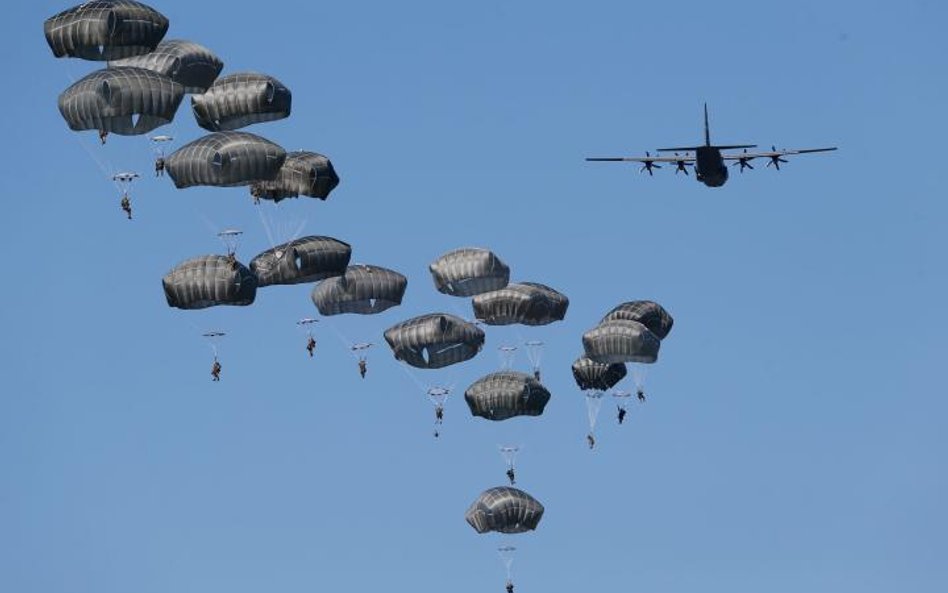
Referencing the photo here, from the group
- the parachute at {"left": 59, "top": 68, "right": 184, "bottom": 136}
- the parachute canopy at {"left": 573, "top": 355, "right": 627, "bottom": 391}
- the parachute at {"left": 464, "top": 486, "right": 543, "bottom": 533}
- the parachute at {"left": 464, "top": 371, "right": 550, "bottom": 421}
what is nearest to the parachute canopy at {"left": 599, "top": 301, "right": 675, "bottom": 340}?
the parachute canopy at {"left": 573, "top": 355, "right": 627, "bottom": 391}

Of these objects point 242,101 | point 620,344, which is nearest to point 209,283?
point 242,101

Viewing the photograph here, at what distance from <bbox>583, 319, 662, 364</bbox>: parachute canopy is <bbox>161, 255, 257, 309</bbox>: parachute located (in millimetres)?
17560

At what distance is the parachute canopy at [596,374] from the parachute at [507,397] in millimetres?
5200

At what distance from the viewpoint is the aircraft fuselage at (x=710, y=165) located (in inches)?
5404

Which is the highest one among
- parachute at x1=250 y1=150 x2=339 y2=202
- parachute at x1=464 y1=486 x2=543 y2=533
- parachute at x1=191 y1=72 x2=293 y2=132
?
parachute at x1=191 y1=72 x2=293 y2=132

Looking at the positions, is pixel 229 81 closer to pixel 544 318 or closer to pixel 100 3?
pixel 100 3

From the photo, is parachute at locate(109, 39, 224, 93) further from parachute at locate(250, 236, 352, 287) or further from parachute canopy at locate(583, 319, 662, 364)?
parachute canopy at locate(583, 319, 662, 364)

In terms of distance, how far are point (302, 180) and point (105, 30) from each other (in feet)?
41.9

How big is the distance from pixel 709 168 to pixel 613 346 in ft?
107

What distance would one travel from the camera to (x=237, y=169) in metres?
96.9

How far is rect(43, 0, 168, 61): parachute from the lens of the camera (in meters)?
96.1

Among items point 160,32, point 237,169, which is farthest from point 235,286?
point 160,32

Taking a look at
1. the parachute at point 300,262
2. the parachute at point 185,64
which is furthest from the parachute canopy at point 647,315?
the parachute at point 185,64

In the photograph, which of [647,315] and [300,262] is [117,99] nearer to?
[300,262]
